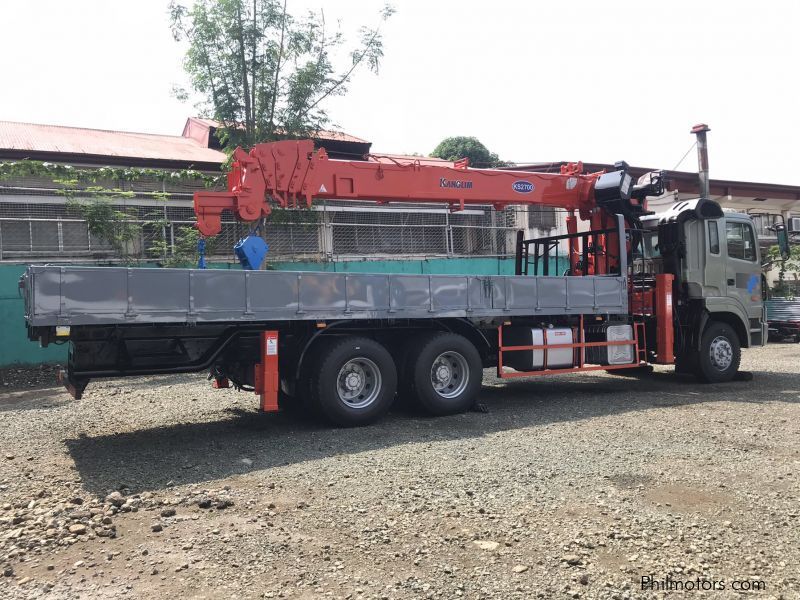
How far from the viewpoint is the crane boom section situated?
333 inches

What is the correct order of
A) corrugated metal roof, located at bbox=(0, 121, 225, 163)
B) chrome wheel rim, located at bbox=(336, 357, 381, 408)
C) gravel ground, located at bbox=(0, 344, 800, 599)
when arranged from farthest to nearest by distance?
corrugated metal roof, located at bbox=(0, 121, 225, 163) < chrome wheel rim, located at bbox=(336, 357, 381, 408) < gravel ground, located at bbox=(0, 344, 800, 599)

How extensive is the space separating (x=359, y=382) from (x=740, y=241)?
767 cm

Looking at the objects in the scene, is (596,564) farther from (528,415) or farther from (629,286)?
(629,286)

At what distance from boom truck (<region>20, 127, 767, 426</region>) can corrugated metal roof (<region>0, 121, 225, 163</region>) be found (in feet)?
33.4

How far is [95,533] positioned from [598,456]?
4.31 meters

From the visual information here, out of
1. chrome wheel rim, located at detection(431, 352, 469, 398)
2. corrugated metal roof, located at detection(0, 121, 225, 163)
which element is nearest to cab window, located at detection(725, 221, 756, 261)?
chrome wheel rim, located at detection(431, 352, 469, 398)

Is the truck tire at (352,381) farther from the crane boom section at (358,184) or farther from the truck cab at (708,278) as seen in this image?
the truck cab at (708,278)

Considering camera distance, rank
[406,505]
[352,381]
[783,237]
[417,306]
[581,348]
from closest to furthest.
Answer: [406,505]
[352,381]
[417,306]
[581,348]
[783,237]

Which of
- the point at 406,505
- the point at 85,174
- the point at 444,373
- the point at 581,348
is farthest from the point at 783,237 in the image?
the point at 85,174

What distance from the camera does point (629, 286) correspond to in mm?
11039

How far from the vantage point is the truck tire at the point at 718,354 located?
10961 mm

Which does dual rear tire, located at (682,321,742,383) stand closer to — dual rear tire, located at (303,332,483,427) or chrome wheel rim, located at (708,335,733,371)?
chrome wheel rim, located at (708,335,733,371)

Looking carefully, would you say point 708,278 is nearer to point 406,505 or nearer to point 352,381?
point 352,381

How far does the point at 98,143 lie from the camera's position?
18656 millimetres
